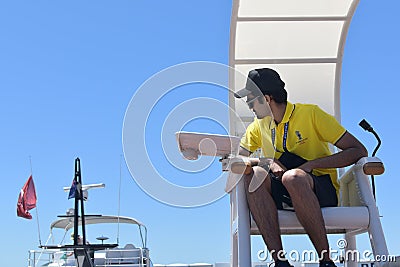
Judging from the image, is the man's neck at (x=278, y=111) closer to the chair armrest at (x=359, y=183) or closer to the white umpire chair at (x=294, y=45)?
the chair armrest at (x=359, y=183)

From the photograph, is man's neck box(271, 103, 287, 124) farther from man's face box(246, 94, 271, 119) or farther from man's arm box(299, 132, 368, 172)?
man's arm box(299, 132, 368, 172)

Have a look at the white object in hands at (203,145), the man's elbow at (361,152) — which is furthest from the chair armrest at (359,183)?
the white object in hands at (203,145)

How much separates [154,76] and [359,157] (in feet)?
3.14

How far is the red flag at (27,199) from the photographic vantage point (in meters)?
11.7

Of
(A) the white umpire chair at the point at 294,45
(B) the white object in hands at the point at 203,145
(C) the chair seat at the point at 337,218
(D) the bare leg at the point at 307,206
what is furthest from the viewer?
(A) the white umpire chair at the point at 294,45

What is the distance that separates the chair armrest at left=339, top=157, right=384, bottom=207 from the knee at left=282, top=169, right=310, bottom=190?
33 cm

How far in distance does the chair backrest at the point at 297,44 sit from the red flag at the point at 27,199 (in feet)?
27.9

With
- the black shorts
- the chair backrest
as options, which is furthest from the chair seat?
the chair backrest

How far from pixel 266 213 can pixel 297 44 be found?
206cm

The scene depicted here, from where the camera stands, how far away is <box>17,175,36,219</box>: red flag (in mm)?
11688

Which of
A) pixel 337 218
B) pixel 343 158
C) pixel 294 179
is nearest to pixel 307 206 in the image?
pixel 294 179

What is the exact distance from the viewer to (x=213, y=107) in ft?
9.55

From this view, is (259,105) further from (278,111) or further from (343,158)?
(343,158)

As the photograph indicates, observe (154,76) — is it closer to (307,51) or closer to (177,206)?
(177,206)
